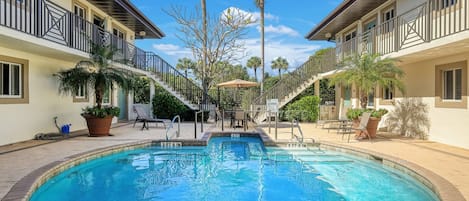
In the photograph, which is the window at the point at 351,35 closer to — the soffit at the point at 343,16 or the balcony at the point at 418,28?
the soffit at the point at 343,16

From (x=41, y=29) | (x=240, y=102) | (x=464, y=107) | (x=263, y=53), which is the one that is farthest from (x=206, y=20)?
(x=464, y=107)

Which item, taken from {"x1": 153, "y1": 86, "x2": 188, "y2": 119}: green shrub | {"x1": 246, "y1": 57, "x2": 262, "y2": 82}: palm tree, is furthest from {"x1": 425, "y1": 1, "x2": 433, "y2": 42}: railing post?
{"x1": 246, "y1": 57, "x2": 262, "y2": 82}: palm tree

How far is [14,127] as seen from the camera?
419 inches

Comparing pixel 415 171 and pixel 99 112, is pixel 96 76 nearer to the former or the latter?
pixel 99 112

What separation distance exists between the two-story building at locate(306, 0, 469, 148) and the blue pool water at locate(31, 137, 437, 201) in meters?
3.74

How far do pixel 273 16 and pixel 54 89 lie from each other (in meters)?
19.7

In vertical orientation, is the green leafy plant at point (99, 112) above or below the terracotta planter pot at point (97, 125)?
above

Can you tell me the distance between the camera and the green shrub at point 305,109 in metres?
18.9

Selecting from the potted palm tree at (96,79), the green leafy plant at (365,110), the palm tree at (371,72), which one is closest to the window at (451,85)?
the palm tree at (371,72)

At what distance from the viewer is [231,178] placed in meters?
7.91

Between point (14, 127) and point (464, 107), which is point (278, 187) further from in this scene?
point (14, 127)

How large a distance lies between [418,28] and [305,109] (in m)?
9.05

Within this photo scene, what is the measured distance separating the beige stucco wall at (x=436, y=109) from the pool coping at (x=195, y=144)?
3248mm

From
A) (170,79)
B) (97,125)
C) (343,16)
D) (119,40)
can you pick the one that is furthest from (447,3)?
(170,79)
